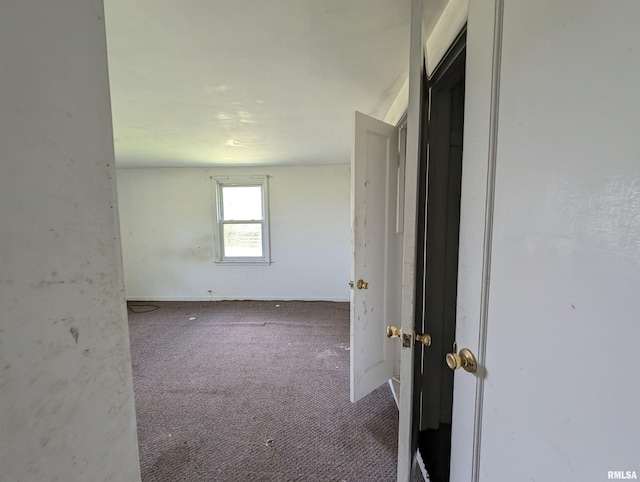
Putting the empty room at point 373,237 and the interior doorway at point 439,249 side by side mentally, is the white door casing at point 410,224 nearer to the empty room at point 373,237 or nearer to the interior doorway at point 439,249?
the empty room at point 373,237

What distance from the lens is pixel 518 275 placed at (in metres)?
0.54

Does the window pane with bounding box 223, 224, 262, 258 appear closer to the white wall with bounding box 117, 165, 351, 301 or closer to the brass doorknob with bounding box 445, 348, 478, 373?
the white wall with bounding box 117, 165, 351, 301

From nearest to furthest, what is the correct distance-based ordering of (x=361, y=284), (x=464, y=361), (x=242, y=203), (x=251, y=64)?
(x=464, y=361), (x=251, y=64), (x=361, y=284), (x=242, y=203)

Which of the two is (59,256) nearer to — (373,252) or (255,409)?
(373,252)

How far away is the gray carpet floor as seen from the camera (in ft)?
4.50

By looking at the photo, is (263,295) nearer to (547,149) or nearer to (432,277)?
(432,277)

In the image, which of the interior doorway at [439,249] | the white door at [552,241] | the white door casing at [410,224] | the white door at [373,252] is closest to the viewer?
the white door at [552,241]

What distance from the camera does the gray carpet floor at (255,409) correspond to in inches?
54.0

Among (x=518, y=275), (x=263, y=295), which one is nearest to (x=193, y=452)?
(x=518, y=275)

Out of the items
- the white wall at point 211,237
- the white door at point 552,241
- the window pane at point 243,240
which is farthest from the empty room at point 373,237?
the window pane at point 243,240

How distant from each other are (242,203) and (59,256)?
3.75m

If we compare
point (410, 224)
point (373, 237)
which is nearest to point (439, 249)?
point (410, 224)

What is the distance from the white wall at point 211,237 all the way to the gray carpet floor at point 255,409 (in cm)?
105

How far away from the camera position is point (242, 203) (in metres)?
4.09
